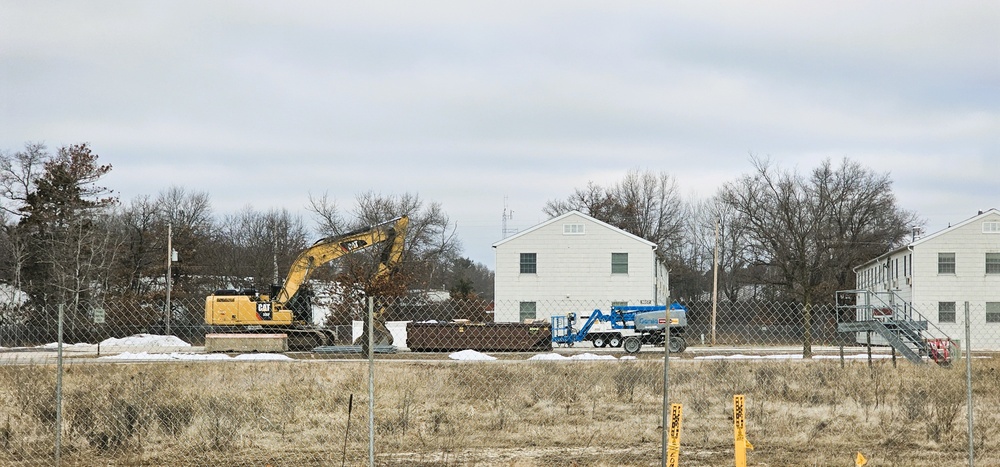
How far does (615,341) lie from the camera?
132 ft

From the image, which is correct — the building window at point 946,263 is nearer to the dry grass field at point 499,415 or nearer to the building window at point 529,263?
the building window at point 529,263

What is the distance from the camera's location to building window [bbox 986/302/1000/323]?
161 feet

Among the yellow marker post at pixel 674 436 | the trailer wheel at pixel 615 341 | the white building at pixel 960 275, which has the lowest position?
the trailer wheel at pixel 615 341

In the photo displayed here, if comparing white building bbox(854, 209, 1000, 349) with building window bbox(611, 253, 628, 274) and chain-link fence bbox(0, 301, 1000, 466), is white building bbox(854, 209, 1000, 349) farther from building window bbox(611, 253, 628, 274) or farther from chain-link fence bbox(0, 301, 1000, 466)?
chain-link fence bbox(0, 301, 1000, 466)

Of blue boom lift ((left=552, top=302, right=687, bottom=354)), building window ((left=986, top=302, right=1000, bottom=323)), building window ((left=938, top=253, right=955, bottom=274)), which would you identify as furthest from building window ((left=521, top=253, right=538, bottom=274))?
building window ((left=986, top=302, right=1000, bottom=323))

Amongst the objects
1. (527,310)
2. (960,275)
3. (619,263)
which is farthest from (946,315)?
(527,310)

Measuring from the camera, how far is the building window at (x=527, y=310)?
171ft

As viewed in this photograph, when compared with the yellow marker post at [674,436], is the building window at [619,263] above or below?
above

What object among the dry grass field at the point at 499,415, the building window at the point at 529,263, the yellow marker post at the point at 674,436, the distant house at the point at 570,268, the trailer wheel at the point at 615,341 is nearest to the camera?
the yellow marker post at the point at 674,436

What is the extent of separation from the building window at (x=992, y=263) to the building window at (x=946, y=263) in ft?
5.68

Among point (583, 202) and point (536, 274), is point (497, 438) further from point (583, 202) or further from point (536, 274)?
→ point (583, 202)

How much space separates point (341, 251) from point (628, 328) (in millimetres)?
12723

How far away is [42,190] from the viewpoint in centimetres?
5709

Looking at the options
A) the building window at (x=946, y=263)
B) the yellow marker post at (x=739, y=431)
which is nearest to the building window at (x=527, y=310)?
the building window at (x=946, y=263)
